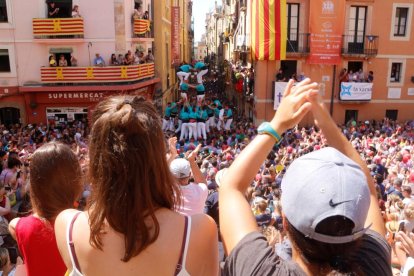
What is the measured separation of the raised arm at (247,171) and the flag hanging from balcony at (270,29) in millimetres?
19493

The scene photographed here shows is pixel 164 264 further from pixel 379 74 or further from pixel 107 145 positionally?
pixel 379 74

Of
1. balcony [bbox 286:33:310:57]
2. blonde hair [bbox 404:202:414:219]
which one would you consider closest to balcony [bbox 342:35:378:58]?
balcony [bbox 286:33:310:57]

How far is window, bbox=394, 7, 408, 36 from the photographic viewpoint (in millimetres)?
21688

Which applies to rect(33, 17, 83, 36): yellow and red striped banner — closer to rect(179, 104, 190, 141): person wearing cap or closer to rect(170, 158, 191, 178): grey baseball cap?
rect(179, 104, 190, 141): person wearing cap

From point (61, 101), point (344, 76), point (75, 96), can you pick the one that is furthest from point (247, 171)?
point (344, 76)

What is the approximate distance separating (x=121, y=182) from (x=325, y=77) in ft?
71.1

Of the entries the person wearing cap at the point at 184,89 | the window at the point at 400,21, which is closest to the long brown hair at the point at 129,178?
the person wearing cap at the point at 184,89

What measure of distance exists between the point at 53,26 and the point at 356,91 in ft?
51.5

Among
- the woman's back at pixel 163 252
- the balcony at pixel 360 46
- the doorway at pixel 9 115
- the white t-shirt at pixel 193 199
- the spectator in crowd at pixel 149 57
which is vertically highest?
the balcony at pixel 360 46

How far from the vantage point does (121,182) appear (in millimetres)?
1713

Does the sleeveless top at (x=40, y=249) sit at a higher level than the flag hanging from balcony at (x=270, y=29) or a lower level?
lower

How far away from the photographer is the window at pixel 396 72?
2233 cm

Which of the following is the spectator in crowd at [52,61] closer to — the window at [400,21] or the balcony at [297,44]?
the balcony at [297,44]

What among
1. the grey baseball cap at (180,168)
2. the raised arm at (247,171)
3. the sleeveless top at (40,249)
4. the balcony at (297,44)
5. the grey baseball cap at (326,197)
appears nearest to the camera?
the grey baseball cap at (326,197)
